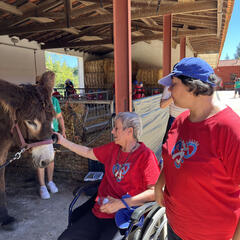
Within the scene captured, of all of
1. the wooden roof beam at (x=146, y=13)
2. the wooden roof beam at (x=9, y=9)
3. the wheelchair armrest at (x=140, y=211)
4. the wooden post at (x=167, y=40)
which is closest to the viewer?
the wheelchair armrest at (x=140, y=211)

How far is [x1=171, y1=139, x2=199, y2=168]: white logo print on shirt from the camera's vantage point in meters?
1.14

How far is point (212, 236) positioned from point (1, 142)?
7.07 ft

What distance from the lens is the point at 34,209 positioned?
3109 millimetres

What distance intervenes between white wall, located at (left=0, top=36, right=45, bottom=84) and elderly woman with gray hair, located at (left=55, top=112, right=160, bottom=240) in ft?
24.6

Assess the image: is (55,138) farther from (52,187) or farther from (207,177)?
(52,187)

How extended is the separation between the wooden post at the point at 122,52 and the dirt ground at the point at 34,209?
1188 millimetres

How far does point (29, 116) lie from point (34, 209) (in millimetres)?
1685

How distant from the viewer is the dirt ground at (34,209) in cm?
262

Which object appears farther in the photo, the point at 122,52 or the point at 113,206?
the point at 122,52

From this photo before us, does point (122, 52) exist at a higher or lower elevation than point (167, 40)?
lower

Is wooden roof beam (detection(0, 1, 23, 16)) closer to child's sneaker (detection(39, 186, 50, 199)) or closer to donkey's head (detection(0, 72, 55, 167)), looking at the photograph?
donkey's head (detection(0, 72, 55, 167))

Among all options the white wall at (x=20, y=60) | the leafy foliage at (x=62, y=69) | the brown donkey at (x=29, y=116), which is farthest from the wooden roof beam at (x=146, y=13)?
the leafy foliage at (x=62, y=69)

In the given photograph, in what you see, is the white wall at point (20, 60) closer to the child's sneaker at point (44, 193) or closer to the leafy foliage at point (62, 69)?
the child's sneaker at point (44, 193)

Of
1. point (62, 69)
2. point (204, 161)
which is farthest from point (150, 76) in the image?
point (62, 69)
